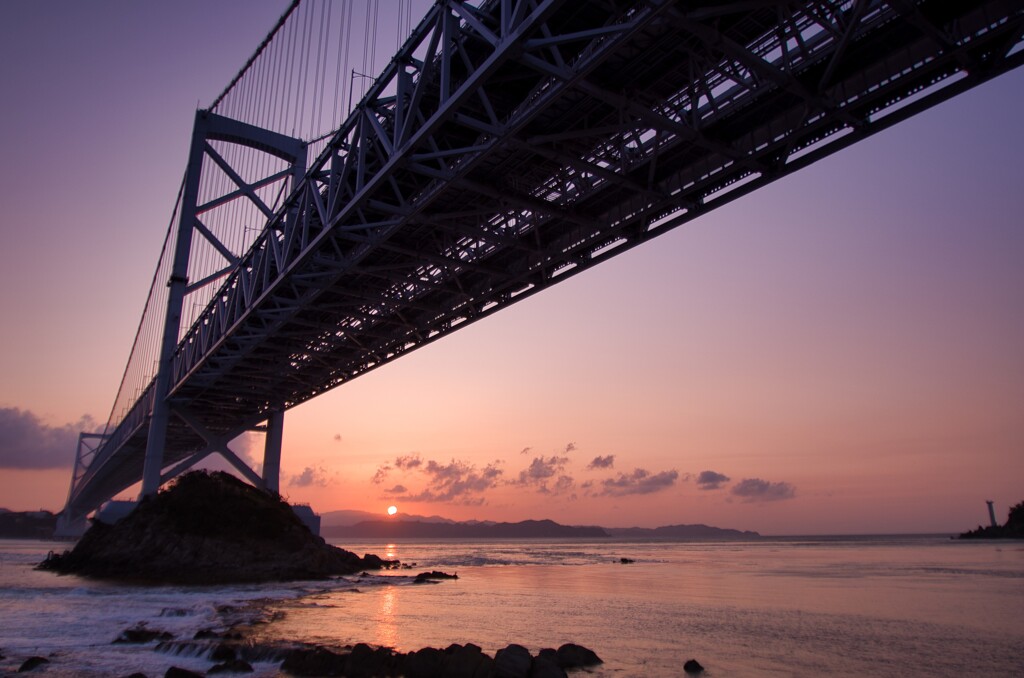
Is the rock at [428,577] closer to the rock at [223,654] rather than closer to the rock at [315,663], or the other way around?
the rock at [223,654]

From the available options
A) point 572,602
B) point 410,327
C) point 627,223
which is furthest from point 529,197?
point 572,602

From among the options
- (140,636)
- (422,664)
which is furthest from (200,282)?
(422,664)

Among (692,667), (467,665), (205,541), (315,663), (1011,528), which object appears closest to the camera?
(467,665)

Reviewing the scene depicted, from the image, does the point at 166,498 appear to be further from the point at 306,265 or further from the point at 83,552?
the point at 306,265

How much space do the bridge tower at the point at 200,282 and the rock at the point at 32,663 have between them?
2815cm

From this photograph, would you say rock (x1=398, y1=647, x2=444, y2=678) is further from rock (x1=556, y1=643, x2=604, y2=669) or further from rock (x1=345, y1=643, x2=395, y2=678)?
rock (x1=556, y1=643, x2=604, y2=669)

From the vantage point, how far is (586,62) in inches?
446

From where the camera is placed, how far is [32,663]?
1383 cm

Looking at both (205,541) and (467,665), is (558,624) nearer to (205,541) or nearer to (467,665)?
(467,665)

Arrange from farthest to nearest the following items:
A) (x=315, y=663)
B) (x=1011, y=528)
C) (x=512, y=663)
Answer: (x=1011, y=528) < (x=315, y=663) < (x=512, y=663)

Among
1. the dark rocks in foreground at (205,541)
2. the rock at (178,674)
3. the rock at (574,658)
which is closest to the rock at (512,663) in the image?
the rock at (574,658)

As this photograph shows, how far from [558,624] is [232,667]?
37.0 ft

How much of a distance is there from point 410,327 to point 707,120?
1663cm

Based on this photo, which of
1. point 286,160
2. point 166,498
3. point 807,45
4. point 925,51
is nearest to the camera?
point 925,51
